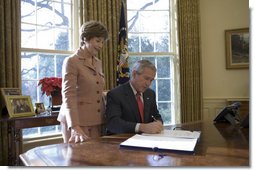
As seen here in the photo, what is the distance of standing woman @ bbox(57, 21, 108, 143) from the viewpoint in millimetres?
1763

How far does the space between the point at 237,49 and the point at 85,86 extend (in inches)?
151

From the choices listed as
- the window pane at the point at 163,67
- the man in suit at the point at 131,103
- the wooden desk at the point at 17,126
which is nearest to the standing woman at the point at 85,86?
the man in suit at the point at 131,103

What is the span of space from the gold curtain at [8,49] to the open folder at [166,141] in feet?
7.12

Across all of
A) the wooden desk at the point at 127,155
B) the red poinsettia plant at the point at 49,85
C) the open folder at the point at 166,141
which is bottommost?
the wooden desk at the point at 127,155

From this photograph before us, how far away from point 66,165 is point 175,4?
4212mm

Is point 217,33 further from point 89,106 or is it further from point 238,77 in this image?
point 89,106

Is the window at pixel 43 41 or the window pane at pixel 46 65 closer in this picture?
the window at pixel 43 41

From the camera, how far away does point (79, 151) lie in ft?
4.02

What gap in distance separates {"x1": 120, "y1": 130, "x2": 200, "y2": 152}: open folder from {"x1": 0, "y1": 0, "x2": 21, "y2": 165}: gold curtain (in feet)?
7.12

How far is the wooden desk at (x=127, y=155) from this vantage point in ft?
3.43

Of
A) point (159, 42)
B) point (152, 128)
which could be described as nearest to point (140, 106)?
point (152, 128)

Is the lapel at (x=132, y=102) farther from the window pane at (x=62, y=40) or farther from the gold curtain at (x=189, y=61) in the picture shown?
the gold curtain at (x=189, y=61)

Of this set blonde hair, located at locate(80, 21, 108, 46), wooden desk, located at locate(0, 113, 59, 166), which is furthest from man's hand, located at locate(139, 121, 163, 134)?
wooden desk, located at locate(0, 113, 59, 166)

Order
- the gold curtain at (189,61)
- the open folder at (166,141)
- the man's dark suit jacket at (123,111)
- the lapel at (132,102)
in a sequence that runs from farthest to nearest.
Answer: the gold curtain at (189,61), the lapel at (132,102), the man's dark suit jacket at (123,111), the open folder at (166,141)
